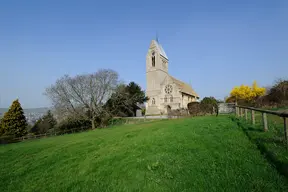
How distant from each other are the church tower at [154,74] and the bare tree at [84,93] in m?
20.6

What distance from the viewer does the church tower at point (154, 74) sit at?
51.2 meters

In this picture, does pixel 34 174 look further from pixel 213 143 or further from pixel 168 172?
pixel 213 143

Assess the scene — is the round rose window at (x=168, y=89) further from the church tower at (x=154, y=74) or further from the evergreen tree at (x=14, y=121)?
the evergreen tree at (x=14, y=121)

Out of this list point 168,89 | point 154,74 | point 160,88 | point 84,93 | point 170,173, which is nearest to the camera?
point 170,173

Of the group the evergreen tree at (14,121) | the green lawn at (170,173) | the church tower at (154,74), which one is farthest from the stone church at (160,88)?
the green lawn at (170,173)

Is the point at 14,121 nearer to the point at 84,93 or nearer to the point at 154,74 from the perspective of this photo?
the point at 84,93

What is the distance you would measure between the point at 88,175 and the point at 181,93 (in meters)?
44.7

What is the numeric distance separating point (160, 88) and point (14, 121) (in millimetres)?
37580

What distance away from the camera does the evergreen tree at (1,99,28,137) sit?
34.2m

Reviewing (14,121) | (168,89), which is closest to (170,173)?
(14,121)

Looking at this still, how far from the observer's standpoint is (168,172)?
3451 millimetres

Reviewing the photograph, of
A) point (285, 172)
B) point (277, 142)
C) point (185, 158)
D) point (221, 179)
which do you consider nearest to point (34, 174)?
point (185, 158)

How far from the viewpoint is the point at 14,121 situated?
3503cm

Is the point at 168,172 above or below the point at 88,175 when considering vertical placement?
above
